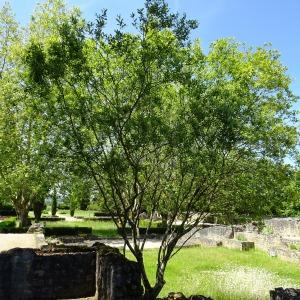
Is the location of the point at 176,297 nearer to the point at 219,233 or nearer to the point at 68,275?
the point at 68,275

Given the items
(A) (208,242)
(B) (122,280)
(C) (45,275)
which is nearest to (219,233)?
(A) (208,242)

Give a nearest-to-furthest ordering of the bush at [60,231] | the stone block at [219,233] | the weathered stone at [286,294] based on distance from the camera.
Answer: the weathered stone at [286,294], the stone block at [219,233], the bush at [60,231]

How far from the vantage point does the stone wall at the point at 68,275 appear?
383 inches

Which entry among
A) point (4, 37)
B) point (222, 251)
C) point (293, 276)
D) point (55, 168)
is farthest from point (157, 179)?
point (4, 37)

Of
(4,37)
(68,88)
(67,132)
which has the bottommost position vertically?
(67,132)

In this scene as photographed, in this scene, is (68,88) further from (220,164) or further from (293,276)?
(293,276)

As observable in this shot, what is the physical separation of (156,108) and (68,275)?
532 cm

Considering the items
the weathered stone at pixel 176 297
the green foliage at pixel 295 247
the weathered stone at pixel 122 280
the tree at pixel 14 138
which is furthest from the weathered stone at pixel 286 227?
the weathered stone at pixel 122 280

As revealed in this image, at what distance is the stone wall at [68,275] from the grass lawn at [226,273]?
324 cm

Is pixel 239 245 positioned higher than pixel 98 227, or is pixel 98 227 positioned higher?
pixel 98 227

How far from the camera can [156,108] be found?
10.4 meters

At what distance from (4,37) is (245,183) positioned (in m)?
26.3

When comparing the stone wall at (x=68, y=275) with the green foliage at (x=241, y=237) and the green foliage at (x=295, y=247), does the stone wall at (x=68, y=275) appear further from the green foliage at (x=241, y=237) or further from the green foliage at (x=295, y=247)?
the green foliage at (x=241, y=237)

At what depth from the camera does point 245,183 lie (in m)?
10.4
